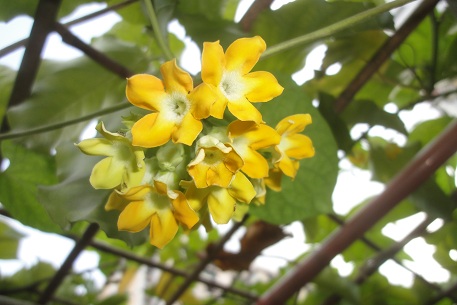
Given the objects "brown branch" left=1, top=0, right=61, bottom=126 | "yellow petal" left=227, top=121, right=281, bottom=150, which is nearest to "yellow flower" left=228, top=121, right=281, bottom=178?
"yellow petal" left=227, top=121, right=281, bottom=150

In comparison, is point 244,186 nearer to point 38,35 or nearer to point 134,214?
point 134,214

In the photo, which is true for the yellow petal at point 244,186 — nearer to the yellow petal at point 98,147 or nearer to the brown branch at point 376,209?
the yellow petal at point 98,147

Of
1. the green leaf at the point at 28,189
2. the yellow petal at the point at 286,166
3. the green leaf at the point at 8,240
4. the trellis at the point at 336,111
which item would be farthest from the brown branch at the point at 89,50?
the green leaf at the point at 8,240

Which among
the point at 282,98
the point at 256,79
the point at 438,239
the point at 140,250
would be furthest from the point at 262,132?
the point at 140,250

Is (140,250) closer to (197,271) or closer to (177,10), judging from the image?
(197,271)

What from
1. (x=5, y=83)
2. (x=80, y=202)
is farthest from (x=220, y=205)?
(x=5, y=83)

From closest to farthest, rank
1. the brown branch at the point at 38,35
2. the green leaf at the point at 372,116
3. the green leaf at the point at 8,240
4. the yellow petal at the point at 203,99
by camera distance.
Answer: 1. the yellow petal at the point at 203,99
2. the brown branch at the point at 38,35
3. the green leaf at the point at 372,116
4. the green leaf at the point at 8,240

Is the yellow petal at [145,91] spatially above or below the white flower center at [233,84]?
below
